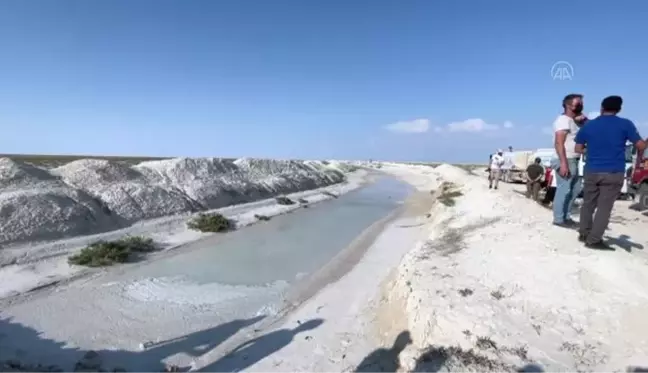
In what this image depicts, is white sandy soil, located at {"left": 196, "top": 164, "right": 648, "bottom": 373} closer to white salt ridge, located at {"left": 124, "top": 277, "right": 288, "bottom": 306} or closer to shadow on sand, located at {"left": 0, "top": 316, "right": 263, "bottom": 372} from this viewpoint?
shadow on sand, located at {"left": 0, "top": 316, "right": 263, "bottom": 372}

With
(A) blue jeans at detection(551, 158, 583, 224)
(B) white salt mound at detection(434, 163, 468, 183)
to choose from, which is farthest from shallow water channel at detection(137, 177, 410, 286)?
(B) white salt mound at detection(434, 163, 468, 183)

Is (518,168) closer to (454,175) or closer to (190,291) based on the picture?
(454,175)

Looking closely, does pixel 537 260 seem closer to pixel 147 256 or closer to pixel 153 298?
pixel 153 298

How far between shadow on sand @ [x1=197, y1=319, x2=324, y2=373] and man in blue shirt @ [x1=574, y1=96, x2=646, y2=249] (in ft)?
16.5

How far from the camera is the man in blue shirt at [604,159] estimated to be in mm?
6012

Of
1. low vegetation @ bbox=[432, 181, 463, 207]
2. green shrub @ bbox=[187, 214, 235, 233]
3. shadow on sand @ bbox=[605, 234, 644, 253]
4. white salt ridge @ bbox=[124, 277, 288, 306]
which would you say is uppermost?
shadow on sand @ bbox=[605, 234, 644, 253]

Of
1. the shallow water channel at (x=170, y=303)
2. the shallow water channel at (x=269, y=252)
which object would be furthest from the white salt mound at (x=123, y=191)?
the shallow water channel at (x=170, y=303)

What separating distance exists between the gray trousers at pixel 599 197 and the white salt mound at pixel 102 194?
16005mm

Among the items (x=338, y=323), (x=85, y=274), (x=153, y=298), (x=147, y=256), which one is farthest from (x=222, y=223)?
(x=338, y=323)

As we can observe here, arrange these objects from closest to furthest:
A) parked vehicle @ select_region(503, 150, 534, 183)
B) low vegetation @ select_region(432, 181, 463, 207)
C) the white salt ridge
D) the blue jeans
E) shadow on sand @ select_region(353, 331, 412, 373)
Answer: shadow on sand @ select_region(353, 331, 412, 373) < the blue jeans < the white salt ridge < low vegetation @ select_region(432, 181, 463, 207) < parked vehicle @ select_region(503, 150, 534, 183)

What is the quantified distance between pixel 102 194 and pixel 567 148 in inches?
749

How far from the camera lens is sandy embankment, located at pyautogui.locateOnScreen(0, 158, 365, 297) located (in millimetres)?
11820

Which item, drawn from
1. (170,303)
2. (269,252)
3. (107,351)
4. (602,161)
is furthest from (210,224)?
(602,161)

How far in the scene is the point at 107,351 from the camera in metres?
6.35
